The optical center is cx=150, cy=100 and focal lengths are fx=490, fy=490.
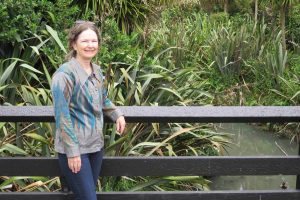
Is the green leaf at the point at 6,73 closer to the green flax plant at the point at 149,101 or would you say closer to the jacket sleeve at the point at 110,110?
the green flax plant at the point at 149,101

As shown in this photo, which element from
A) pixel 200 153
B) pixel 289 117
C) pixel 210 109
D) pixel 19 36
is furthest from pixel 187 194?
pixel 19 36

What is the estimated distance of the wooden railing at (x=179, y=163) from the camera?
2801 mm

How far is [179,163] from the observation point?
9.77 feet

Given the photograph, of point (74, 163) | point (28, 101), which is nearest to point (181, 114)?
point (74, 163)

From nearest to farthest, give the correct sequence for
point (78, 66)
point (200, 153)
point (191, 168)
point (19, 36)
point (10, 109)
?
point (78, 66)
point (10, 109)
point (191, 168)
point (200, 153)
point (19, 36)

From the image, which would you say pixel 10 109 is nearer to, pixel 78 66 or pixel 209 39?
pixel 78 66

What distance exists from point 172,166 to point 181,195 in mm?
219

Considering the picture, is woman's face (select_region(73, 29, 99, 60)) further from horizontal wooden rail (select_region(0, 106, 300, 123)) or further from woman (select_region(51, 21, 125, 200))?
horizontal wooden rail (select_region(0, 106, 300, 123))

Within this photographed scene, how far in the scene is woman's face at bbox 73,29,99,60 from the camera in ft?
8.44

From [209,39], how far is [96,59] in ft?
16.2

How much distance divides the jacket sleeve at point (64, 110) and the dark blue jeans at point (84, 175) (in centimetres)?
13

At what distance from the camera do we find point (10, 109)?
280cm

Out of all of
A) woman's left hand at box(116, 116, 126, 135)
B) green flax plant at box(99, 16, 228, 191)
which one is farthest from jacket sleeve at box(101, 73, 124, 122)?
green flax plant at box(99, 16, 228, 191)

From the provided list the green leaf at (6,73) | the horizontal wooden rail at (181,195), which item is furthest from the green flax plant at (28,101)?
the horizontal wooden rail at (181,195)
